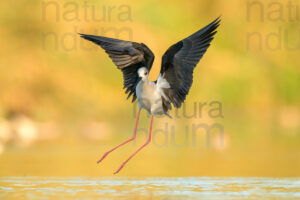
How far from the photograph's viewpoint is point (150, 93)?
7.29 metres

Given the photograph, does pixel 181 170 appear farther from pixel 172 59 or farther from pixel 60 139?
pixel 60 139


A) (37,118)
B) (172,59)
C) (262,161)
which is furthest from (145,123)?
(172,59)

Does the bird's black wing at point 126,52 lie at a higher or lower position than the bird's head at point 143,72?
higher

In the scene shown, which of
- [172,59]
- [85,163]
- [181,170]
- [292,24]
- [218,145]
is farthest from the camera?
[292,24]

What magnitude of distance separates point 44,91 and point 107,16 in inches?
100

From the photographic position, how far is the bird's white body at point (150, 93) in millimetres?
7191

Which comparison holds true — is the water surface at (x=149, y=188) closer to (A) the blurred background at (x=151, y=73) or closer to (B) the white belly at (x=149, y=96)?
(B) the white belly at (x=149, y=96)

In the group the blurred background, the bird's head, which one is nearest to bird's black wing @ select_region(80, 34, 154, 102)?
the bird's head

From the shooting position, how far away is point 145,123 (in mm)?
14766

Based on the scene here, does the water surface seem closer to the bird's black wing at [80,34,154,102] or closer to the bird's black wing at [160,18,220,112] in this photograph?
the bird's black wing at [160,18,220,112]

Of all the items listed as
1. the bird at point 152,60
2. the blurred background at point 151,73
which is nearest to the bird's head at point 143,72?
the bird at point 152,60

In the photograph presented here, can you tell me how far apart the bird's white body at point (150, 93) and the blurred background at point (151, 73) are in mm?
4341

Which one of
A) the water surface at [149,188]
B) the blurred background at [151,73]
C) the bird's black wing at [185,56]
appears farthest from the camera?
the blurred background at [151,73]

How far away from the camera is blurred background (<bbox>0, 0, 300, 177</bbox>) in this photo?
14.0m
